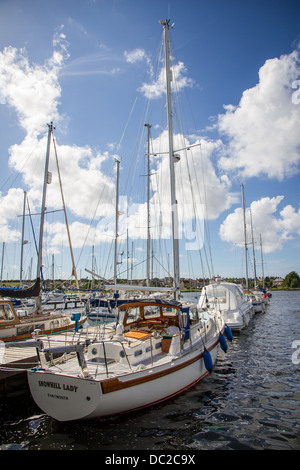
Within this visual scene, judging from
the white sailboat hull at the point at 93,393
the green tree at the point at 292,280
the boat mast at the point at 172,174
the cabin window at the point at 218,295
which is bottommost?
the green tree at the point at 292,280

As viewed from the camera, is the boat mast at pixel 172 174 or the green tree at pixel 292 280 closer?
the boat mast at pixel 172 174

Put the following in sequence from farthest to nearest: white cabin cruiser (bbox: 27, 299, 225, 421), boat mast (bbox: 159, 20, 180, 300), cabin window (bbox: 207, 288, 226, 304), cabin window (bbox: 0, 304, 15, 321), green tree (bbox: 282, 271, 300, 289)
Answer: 1. green tree (bbox: 282, 271, 300, 289)
2. cabin window (bbox: 207, 288, 226, 304)
3. boat mast (bbox: 159, 20, 180, 300)
4. cabin window (bbox: 0, 304, 15, 321)
5. white cabin cruiser (bbox: 27, 299, 225, 421)

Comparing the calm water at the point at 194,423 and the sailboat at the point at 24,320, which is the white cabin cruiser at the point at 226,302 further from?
the sailboat at the point at 24,320

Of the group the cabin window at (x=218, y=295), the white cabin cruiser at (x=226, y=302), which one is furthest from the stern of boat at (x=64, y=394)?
the cabin window at (x=218, y=295)

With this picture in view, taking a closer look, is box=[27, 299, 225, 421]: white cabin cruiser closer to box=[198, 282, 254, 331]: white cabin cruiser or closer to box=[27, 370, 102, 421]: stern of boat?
box=[27, 370, 102, 421]: stern of boat

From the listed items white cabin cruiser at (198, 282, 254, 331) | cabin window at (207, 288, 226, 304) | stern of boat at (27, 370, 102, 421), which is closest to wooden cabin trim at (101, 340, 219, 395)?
stern of boat at (27, 370, 102, 421)

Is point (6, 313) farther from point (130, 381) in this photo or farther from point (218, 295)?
point (218, 295)

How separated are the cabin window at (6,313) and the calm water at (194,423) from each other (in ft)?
15.3

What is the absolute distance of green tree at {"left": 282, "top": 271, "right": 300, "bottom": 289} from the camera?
116312 millimetres

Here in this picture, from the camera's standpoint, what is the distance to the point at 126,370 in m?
7.70

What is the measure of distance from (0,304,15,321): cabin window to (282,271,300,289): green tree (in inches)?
4978

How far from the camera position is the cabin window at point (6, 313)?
43.2ft
